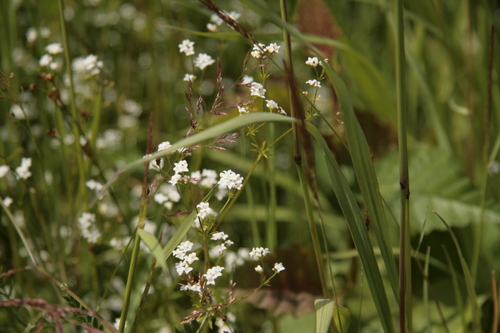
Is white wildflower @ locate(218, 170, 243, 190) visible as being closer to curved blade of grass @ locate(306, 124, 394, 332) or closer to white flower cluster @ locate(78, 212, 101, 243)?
curved blade of grass @ locate(306, 124, 394, 332)

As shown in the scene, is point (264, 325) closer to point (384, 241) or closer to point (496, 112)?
point (384, 241)

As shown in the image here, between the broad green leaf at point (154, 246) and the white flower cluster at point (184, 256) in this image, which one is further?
the white flower cluster at point (184, 256)

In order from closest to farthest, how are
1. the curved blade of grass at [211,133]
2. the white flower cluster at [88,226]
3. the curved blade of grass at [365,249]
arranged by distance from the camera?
the curved blade of grass at [211,133]
the curved blade of grass at [365,249]
the white flower cluster at [88,226]

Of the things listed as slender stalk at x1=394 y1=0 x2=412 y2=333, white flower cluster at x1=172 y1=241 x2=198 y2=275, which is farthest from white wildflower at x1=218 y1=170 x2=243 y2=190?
slender stalk at x1=394 y1=0 x2=412 y2=333

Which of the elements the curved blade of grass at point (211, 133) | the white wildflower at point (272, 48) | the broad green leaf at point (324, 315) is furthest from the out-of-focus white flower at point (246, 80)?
the broad green leaf at point (324, 315)

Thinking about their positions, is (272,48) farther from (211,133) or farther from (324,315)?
(324,315)

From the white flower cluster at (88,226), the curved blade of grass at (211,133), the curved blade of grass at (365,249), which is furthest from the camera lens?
the white flower cluster at (88,226)

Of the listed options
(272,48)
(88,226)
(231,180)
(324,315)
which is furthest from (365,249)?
(88,226)

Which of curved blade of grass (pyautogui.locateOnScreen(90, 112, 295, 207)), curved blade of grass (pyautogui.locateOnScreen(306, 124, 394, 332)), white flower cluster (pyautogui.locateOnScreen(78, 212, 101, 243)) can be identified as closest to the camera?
curved blade of grass (pyautogui.locateOnScreen(90, 112, 295, 207))

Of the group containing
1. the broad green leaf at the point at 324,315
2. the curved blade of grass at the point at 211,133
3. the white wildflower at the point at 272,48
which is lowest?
the broad green leaf at the point at 324,315

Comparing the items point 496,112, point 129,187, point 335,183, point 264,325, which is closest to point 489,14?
point 496,112

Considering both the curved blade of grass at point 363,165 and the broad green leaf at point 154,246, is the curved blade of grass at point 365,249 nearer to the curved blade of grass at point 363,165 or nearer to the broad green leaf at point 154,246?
the curved blade of grass at point 363,165
